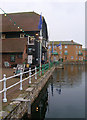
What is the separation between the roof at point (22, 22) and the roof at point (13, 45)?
3.17 meters

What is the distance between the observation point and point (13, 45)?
66.9 ft

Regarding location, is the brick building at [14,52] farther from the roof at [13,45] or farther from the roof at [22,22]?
the roof at [22,22]

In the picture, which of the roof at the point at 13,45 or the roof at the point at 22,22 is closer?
the roof at the point at 13,45

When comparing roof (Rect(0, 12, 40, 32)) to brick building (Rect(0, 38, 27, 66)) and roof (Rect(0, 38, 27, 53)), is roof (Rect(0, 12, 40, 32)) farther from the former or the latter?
brick building (Rect(0, 38, 27, 66))

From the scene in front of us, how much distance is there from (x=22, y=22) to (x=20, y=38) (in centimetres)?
510

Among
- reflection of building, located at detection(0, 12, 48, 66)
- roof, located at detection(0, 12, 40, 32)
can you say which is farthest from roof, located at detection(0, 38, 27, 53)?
roof, located at detection(0, 12, 40, 32)

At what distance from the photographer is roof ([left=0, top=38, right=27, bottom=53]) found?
1962 centimetres

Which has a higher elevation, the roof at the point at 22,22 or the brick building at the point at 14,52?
the roof at the point at 22,22

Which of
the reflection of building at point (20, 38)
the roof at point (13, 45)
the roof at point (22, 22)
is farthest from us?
the roof at point (22, 22)

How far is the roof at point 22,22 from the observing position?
77.0 feet

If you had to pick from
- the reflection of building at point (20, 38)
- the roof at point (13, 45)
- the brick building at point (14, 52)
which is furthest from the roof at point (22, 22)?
the brick building at point (14, 52)

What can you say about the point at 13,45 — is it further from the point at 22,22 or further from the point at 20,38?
the point at 22,22

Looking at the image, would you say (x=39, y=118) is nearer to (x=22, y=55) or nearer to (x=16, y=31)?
(x=22, y=55)

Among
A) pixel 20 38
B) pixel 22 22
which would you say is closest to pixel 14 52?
pixel 20 38
